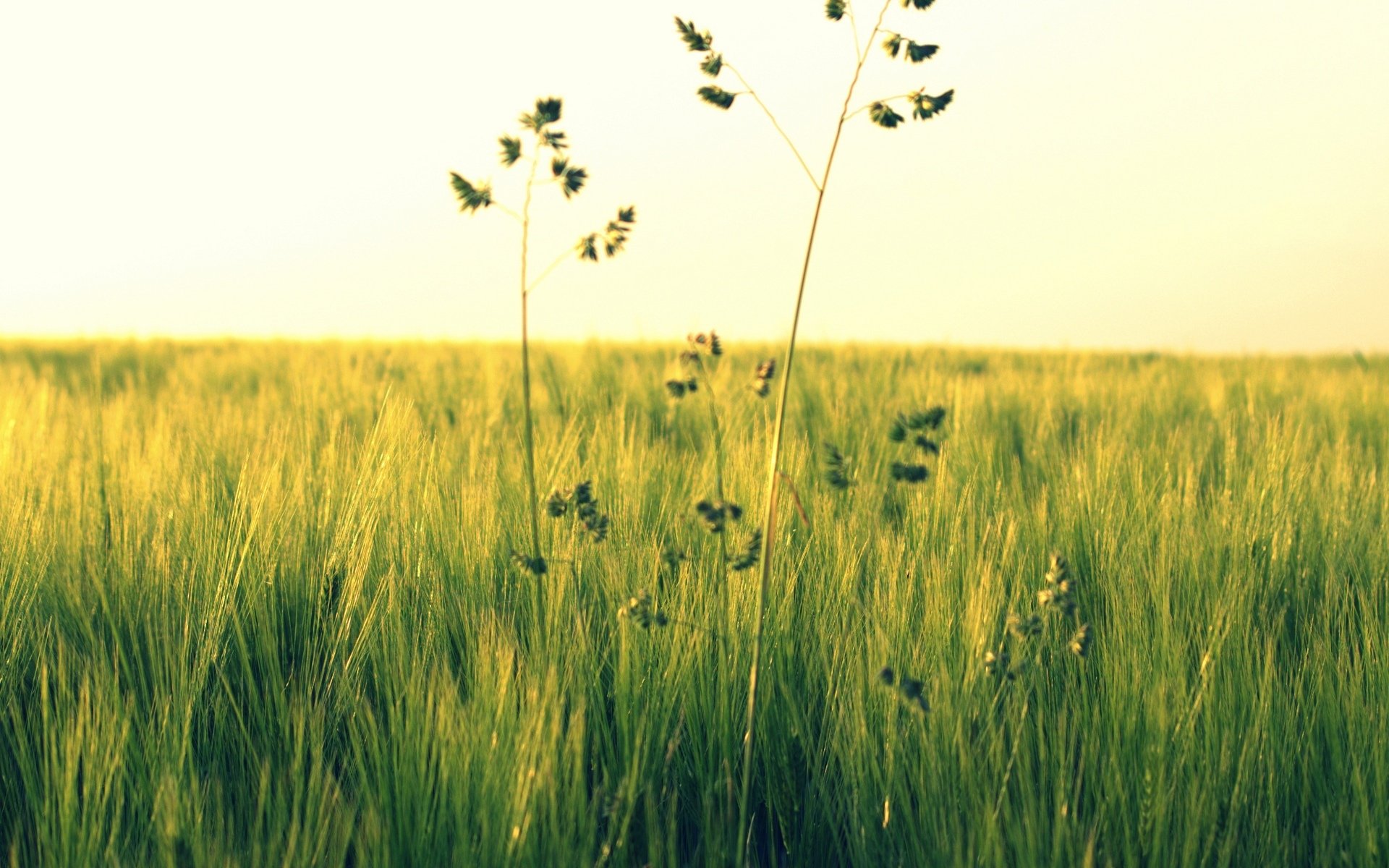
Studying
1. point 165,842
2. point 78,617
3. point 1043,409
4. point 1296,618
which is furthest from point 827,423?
point 165,842

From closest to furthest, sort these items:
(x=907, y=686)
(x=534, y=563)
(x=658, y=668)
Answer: (x=907, y=686) < (x=534, y=563) < (x=658, y=668)

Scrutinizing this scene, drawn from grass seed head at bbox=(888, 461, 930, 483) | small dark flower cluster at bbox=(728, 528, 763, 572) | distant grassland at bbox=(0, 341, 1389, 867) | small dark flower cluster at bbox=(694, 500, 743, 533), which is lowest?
distant grassland at bbox=(0, 341, 1389, 867)

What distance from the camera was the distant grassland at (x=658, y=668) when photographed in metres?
1.25

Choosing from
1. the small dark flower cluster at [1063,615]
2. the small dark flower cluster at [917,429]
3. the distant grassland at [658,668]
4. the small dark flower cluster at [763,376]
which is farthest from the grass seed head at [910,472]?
the distant grassland at [658,668]

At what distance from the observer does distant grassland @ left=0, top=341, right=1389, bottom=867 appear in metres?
1.25

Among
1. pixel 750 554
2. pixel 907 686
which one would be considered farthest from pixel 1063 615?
pixel 750 554

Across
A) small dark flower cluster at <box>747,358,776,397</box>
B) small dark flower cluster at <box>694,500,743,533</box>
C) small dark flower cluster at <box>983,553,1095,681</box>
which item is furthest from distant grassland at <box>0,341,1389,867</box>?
small dark flower cluster at <box>747,358,776,397</box>

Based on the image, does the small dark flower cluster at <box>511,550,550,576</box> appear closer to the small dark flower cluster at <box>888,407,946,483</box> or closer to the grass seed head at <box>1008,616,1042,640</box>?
the small dark flower cluster at <box>888,407,946,483</box>

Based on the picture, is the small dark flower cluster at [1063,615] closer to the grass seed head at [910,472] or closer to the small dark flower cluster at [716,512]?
the grass seed head at [910,472]

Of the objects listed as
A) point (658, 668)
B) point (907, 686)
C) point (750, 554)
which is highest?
point (750, 554)

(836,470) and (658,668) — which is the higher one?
(836,470)

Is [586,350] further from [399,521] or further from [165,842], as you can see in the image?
[165,842]

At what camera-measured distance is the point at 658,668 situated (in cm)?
151

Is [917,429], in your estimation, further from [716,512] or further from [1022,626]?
[1022,626]
